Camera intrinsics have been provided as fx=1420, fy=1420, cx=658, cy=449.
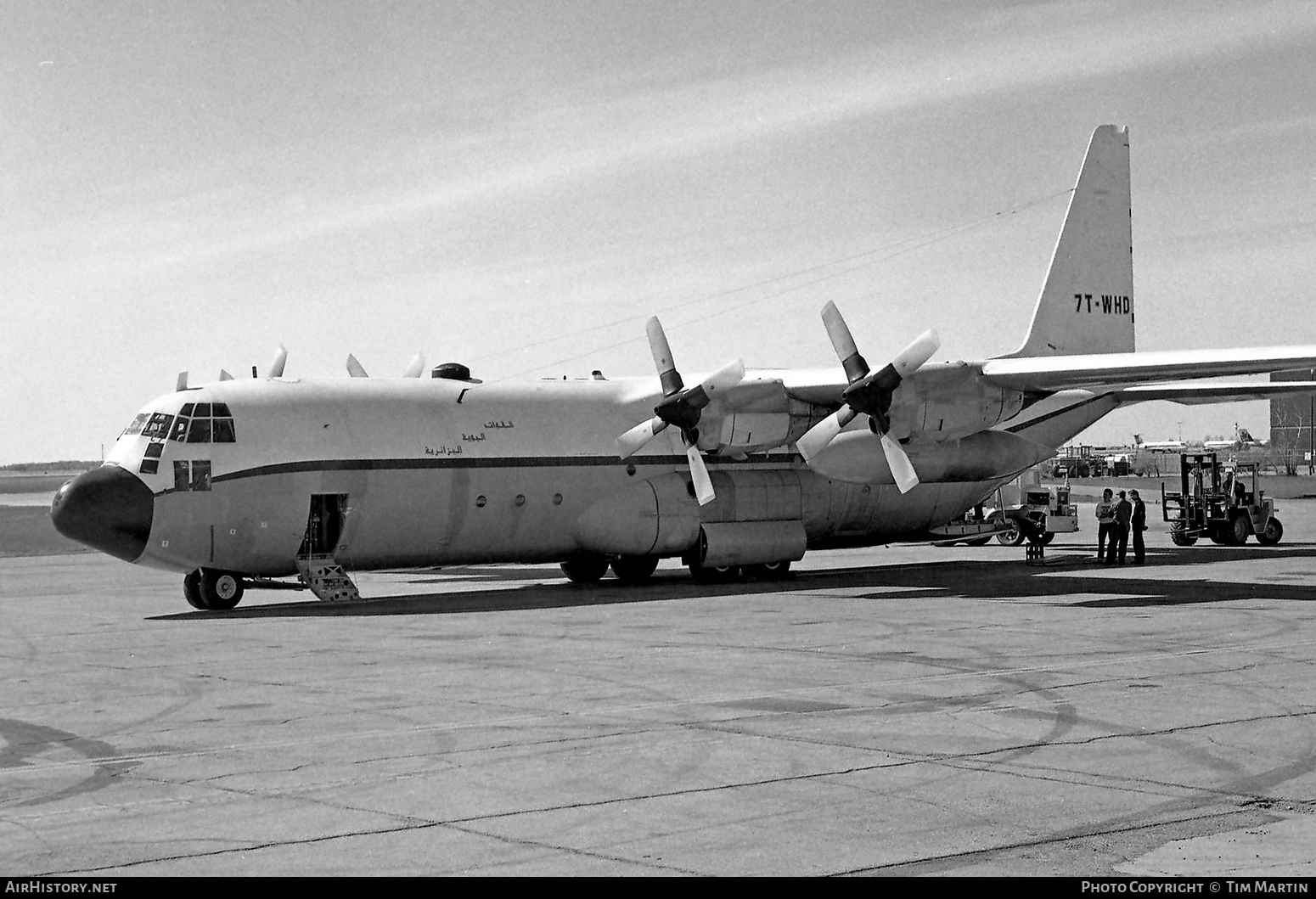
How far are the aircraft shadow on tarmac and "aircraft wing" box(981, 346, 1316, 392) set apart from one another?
3.84 metres

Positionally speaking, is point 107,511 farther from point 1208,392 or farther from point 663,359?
point 1208,392

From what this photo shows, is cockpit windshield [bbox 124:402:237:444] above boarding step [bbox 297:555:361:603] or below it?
above

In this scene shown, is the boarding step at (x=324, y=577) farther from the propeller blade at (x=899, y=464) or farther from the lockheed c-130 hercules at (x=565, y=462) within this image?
the propeller blade at (x=899, y=464)

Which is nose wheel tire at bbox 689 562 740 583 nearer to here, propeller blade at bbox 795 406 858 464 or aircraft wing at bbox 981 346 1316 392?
propeller blade at bbox 795 406 858 464

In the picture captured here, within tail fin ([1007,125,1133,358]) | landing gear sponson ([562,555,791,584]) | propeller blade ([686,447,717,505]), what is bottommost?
landing gear sponson ([562,555,791,584])

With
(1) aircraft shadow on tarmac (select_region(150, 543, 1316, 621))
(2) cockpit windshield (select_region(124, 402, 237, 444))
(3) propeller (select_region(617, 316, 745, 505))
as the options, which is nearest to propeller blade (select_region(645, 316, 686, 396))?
(3) propeller (select_region(617, 316, 745, 505))

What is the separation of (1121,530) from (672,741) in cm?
2310

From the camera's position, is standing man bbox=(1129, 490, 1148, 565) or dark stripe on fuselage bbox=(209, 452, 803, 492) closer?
dark stripe on fuselage bbox=(209, 452, 803, 492)

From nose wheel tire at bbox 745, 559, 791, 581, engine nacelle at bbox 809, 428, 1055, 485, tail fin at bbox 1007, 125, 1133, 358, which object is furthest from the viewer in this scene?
tail fin at bbox 1007, 125, 1133, 358

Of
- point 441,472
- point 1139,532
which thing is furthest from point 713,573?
point 1139,532

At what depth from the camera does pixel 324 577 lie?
25.7 meters

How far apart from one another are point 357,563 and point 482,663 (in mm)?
9976

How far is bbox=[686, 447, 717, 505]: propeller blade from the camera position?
26.9 metres

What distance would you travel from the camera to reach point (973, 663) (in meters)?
16.1
